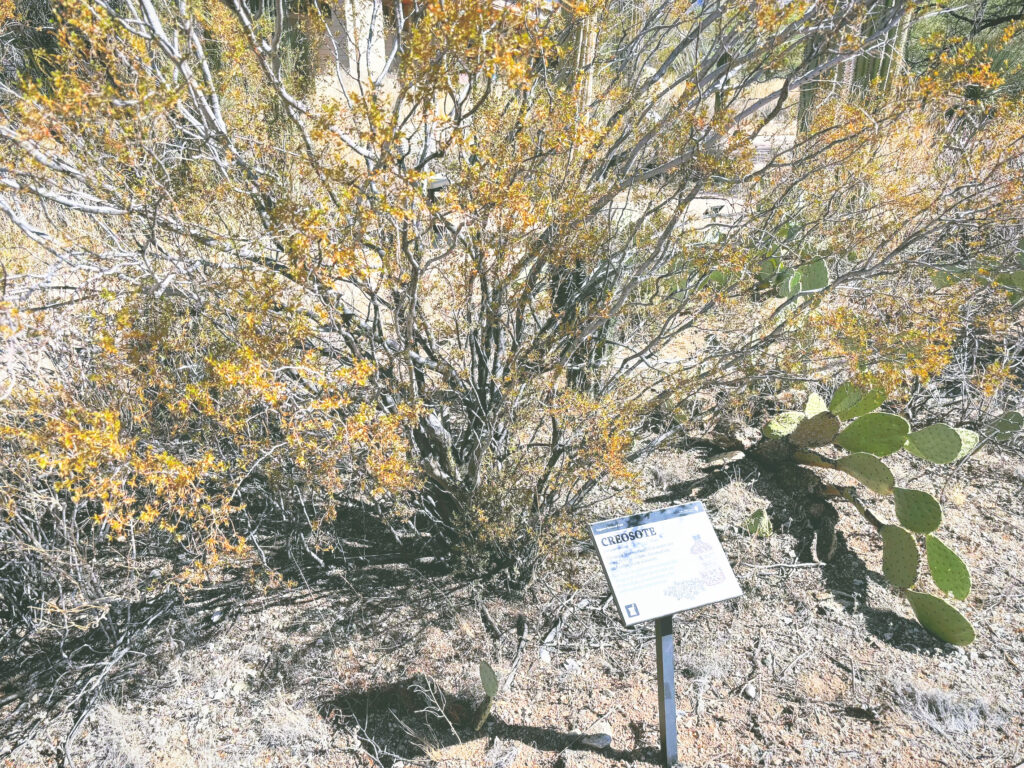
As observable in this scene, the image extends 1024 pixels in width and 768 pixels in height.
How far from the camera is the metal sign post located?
257 centimetres

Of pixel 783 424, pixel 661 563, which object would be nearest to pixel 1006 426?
pixel 783 424

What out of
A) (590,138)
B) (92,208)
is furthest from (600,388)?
(92,208)

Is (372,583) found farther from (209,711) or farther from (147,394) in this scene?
(147,394)

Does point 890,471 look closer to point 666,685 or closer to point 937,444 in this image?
point 937,444

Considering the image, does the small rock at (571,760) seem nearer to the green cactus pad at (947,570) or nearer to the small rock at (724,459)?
the green cactus pad at (947,570)

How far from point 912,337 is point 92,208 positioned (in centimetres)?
342

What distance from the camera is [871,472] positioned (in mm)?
3826

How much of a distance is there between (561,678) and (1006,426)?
3196 millimetres

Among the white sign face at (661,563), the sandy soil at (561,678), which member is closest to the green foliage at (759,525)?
the sandy soil at (561,678)

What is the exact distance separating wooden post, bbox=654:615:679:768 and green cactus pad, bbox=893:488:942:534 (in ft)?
5.48

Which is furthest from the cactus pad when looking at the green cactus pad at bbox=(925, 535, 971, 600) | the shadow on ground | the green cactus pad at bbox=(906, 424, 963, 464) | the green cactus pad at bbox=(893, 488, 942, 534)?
the green cactus pad at bbox=(925, 535, 971, 600)

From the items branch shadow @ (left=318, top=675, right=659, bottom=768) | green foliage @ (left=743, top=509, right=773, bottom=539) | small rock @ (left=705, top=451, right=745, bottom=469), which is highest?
small rock @ (left=705, top=451, right=745, bottom=469)

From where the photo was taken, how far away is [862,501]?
4.22 meters

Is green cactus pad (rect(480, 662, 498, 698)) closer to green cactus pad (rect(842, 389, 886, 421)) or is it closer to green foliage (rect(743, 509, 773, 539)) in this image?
green foliage (rect(743, 509, 773, 539))
